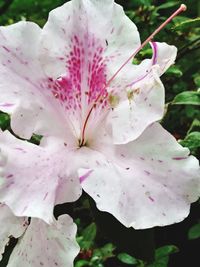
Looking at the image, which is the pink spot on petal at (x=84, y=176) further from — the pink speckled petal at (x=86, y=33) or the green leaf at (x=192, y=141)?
the green leaf at (x=192, y=141)

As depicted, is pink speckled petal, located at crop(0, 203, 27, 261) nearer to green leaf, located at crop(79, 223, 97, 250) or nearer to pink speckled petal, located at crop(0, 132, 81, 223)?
pink speckled petal, located at crop(0, 132, 81, 223)

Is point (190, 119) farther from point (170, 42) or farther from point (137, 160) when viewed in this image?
point (137, 160)

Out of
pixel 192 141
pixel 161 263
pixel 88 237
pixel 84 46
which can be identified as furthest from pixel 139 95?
pixel 88 237

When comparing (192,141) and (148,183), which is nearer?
(148,183)

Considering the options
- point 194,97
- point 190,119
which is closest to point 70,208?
point 194,97

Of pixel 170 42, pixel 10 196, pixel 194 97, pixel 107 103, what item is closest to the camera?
pixel 10 196

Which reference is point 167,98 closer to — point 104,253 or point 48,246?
point 104,253

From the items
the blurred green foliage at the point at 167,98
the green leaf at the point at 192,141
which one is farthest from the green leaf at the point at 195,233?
the green leaf at the point at 192,141
